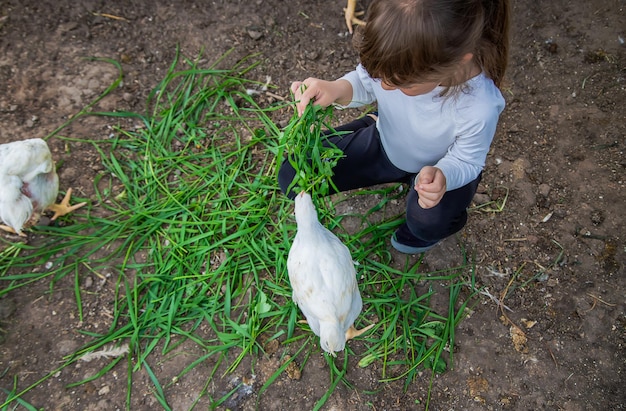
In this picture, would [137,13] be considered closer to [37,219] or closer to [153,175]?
[153,175]

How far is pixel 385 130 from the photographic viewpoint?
2102 millimetres

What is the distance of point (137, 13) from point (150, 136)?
3.51 ft

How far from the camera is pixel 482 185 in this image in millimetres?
2686

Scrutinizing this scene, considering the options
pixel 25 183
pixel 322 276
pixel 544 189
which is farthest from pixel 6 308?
pixel 544 189

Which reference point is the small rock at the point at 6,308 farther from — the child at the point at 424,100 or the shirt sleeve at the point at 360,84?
the shirt sleeve at the point at 360,84

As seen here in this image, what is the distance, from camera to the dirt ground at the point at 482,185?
222 cm

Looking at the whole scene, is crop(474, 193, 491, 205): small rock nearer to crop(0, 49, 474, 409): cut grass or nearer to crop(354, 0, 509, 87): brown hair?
crop(0, 49, 474, 409): cut grass

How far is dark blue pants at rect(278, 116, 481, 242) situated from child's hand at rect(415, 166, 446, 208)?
306 mm

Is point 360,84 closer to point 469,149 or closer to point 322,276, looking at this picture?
point 469,149

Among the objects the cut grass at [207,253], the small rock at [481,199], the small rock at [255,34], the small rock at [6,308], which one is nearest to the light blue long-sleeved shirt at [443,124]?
the cut grass at [207,253]

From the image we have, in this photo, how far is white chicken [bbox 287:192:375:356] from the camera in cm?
173

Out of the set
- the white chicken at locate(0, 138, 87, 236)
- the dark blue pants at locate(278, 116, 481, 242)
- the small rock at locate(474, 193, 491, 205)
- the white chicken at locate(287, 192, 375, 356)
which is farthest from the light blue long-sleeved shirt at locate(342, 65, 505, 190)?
the white chicken at locate(0, 138, 87, 236)

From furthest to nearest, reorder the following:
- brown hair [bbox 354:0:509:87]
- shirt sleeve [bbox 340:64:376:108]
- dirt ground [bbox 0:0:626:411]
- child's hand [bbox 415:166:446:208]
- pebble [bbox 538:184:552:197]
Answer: pebble [bbox 538:184:552:197]
dirt ground [bbox 0:0:626:411]
shirt sleeve [bbox 340:64:376:108]
child's hand [bbox 415:166:446:208]
brown hair [bbox 354:0:509:87]

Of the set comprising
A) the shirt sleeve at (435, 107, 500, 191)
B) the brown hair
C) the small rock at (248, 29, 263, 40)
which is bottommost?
the small rock at (248, 29, 263, 40)
